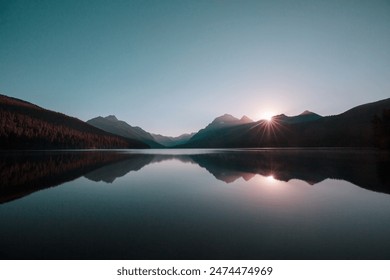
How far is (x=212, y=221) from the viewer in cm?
1246

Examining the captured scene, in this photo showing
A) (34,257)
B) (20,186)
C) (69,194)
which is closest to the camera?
(34,257)

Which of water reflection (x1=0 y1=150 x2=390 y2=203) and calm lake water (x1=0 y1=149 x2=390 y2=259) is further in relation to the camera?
water reflection (x1=0 y1=150 x2=390 y2=203)

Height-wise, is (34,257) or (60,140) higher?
(60,140)

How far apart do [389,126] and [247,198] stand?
113 meters

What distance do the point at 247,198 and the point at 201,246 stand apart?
10.1 m

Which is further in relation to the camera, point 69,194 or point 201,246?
point 69,194

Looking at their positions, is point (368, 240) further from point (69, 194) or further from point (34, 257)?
point (69, 194)

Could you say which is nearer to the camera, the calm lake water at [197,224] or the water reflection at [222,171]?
the calm lake water at [197,224]

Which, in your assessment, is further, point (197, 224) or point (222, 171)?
point (222, 171)

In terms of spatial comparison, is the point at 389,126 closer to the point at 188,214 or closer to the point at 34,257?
the point at 188,214
